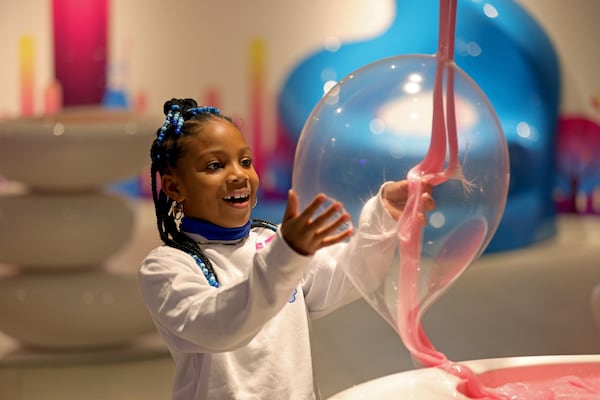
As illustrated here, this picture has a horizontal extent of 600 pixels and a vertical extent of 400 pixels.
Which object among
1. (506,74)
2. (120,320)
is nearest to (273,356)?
(120,320)

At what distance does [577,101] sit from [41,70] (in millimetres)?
2691

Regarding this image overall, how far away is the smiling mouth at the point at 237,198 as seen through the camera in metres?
1.25

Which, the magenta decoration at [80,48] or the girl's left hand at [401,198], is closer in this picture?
the girl's left hand at [401,198]

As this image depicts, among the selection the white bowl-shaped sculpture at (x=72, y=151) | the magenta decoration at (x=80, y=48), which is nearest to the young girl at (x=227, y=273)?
the white bowl-shaped sculpture at (x=72, y=151)

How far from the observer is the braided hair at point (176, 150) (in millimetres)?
1275

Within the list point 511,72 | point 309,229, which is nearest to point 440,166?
point 309,229

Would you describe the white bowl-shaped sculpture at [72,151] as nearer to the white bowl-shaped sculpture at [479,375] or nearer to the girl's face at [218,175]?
the girl's face at [218,175]

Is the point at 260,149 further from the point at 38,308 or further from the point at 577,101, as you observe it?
the point at 38,308

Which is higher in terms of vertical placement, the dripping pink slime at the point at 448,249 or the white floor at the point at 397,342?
the dripping pink slime at the point at 448,249

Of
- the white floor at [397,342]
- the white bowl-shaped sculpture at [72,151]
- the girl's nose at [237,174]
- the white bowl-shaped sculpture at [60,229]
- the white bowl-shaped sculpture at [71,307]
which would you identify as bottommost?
the white floor at [397,342]

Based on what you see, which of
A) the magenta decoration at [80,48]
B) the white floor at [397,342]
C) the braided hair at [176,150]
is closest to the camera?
the braided hair at [176,150]

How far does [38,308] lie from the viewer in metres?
2.86

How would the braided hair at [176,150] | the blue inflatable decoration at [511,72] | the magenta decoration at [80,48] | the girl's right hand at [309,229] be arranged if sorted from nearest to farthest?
the girl's right hand at [309,229], the braided hair at [176,150], the blue inflatable decoration at [511,72], the magenta decoration at [80,48]

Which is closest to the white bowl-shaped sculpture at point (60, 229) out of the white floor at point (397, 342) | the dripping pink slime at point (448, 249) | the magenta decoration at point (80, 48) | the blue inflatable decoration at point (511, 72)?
the white floor at point (397, 342)
